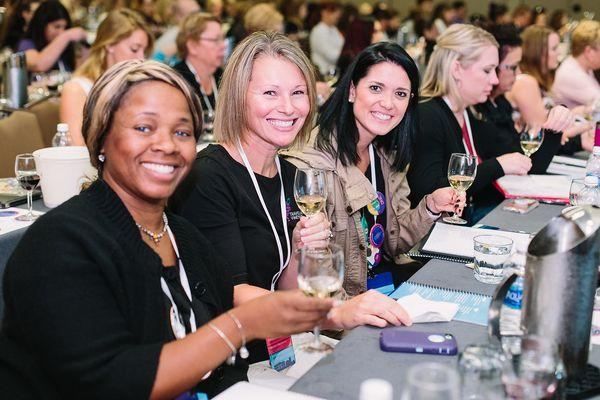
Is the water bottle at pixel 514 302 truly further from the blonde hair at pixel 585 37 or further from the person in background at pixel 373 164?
the blonde hair at pixel 585 37

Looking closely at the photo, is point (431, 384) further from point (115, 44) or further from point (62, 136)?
point (115, 44)

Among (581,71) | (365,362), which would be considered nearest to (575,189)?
(365,362)

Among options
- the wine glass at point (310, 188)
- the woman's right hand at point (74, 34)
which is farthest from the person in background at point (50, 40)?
the wine glass at point (310, 188)

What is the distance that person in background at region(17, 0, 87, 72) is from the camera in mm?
6055

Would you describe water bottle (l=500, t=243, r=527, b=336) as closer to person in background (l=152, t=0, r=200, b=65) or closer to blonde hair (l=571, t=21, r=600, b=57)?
blonde hair (l=571, t=21, r=600, b=57)

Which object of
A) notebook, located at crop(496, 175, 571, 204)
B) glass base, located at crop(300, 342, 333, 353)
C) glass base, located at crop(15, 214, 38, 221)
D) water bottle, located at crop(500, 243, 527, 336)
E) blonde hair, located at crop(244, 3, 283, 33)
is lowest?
glass base, located at crop(300, 342, 333, 353)

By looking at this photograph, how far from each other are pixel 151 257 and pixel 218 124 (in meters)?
0.80

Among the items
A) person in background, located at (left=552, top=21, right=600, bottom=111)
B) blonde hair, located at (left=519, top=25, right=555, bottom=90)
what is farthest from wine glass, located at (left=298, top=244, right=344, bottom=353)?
person in background, located at (left=552, top=21, right=600, bottom=111)

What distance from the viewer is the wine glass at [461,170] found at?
2.65 m

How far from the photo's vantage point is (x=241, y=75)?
7.02 feet

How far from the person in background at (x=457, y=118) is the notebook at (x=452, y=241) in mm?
676

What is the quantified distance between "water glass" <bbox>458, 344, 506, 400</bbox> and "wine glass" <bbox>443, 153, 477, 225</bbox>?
148 centimetres

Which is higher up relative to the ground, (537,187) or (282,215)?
(282,215)

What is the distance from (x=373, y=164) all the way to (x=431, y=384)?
6.22ft
